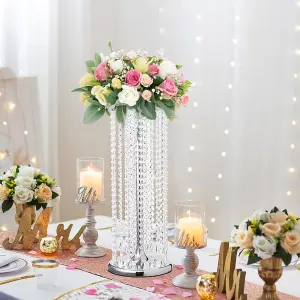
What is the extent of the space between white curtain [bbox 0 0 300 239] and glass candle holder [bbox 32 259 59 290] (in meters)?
1.53

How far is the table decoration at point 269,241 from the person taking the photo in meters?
1.38

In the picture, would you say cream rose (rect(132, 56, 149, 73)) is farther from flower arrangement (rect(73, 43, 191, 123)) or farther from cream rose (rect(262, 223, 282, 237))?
cream rose (rect(262, 223, 282, 237))

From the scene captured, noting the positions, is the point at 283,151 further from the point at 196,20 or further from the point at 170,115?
the point at 170,115

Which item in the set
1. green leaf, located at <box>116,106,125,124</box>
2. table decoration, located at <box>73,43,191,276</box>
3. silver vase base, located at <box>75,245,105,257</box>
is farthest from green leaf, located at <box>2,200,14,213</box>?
green leaf, located at <box>116,106,125,124</box>

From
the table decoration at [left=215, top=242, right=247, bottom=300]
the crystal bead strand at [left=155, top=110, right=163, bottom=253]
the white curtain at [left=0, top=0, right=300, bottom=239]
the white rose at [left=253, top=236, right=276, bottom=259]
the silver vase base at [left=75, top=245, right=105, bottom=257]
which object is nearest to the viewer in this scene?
the white rose at [left=253, top=236, right=276, bottom=259]

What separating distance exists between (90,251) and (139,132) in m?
0.48

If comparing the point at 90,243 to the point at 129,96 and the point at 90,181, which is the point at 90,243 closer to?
the point at 90,181

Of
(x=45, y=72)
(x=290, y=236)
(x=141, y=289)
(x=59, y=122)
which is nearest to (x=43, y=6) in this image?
(x=45, y=72)

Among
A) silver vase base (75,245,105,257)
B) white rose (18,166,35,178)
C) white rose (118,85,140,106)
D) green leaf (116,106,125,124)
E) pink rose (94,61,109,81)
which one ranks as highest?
pink rose (94,61,109,81)

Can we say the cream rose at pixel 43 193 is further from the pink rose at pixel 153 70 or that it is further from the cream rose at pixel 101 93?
the pink rose at pixel 153 70

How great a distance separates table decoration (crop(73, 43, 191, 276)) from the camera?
1800 millimetres

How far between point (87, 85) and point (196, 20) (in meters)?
1.64

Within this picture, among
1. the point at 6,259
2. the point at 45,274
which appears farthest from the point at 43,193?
the point at 45,274

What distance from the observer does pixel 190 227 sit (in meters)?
1.65
